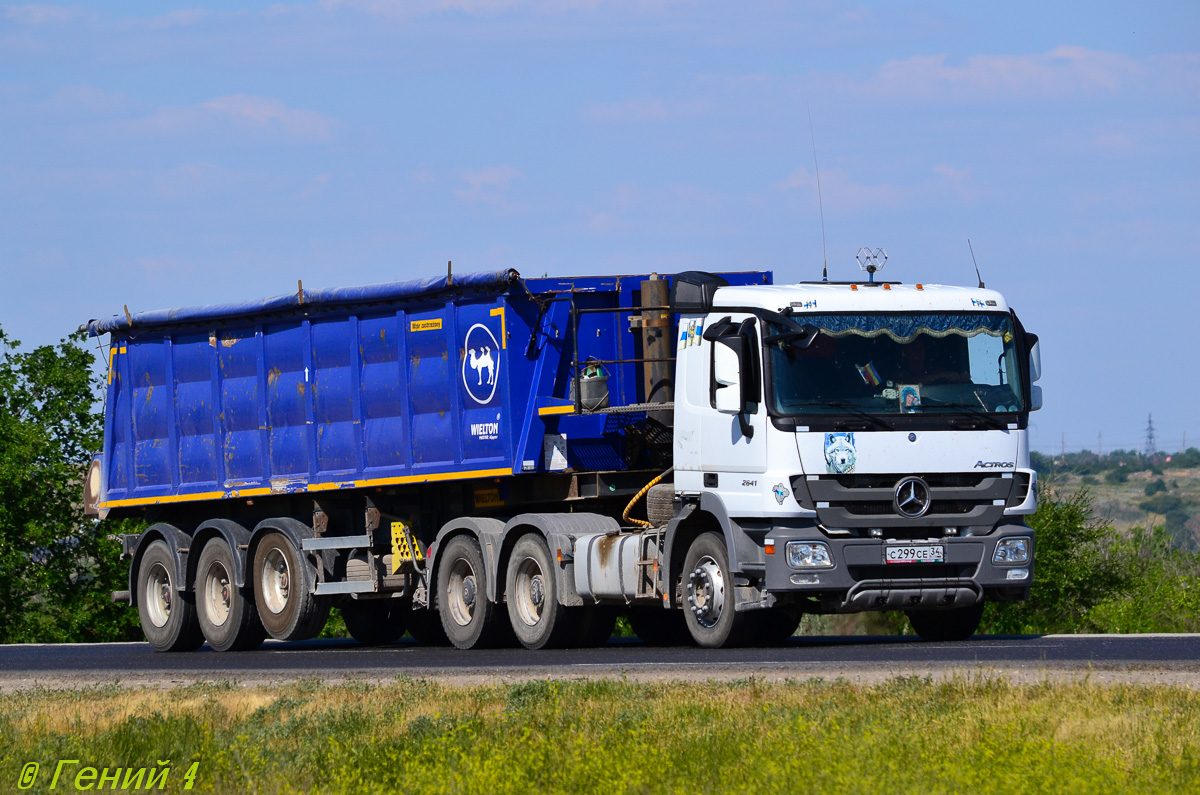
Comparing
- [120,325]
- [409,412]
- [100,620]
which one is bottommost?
[100,620]

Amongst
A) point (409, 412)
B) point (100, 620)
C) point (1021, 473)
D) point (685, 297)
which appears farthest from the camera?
point (100, 620)

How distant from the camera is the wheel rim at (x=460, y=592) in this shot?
59.4 ft

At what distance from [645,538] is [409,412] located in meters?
3.38

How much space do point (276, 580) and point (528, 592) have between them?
432cm

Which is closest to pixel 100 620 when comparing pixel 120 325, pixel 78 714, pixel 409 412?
pixel 120 325

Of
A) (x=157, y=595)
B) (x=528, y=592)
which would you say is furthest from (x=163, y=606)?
(x=528, y=592)

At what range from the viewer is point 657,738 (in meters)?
8.51

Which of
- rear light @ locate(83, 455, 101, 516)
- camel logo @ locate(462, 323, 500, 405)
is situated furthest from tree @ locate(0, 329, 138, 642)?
camel logo @ locate(462, 323, 500, 405)

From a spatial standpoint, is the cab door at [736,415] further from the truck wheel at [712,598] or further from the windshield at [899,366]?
the truck wheel at [712,598]

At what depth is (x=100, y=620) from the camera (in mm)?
43812

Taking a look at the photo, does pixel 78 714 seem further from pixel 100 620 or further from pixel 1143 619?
pixel 100 620

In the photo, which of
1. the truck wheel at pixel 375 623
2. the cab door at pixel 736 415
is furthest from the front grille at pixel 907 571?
the truck wheel at pixel 375 623

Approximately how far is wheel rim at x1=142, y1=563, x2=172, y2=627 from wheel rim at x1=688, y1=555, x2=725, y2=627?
881 centimetres

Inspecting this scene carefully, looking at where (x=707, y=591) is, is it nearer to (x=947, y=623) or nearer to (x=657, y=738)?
(x=947, y=623)
